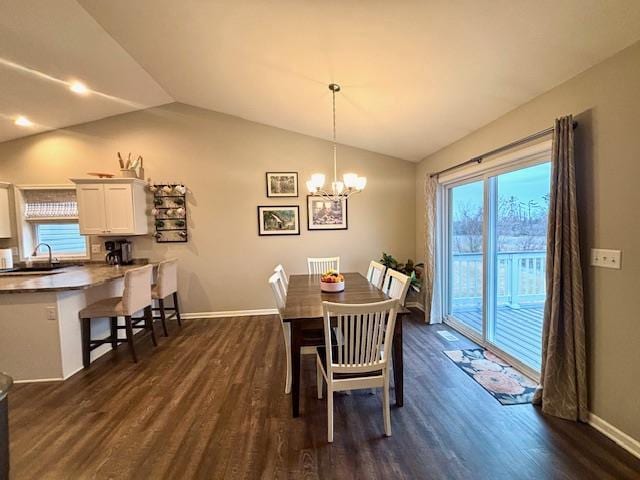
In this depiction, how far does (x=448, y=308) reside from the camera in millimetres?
4109

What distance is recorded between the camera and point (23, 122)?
12.8 ft

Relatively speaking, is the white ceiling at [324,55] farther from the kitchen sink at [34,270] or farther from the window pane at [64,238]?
the kitchen sink at [34,270]

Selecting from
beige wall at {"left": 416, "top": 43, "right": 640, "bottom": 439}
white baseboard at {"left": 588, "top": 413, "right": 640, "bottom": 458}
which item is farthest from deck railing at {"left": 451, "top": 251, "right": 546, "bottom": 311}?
white baseboard at {"left": 588, "top": 413, "right": 640, "bottom": 458}

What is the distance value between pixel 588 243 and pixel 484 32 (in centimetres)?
156

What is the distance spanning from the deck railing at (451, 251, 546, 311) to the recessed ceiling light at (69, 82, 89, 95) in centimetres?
512

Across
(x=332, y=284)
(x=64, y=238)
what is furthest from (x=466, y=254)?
(x=64, y=238)

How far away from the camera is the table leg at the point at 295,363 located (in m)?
2.05

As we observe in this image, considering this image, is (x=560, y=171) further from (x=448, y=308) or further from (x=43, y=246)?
(x=43, y=246)

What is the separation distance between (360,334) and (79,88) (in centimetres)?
428

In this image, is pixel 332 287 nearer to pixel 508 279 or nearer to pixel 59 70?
pixel 508 279

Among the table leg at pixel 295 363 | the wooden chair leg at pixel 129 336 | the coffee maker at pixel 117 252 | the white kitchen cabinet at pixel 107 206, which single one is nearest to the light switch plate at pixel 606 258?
the table leg at pixel 295 363

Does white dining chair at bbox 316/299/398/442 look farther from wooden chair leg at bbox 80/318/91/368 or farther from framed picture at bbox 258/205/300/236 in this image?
framed picture at bbox 258/205/300/236

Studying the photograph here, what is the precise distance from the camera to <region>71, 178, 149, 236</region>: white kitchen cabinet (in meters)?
3.99

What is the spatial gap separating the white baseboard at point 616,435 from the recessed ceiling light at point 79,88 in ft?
18.9
